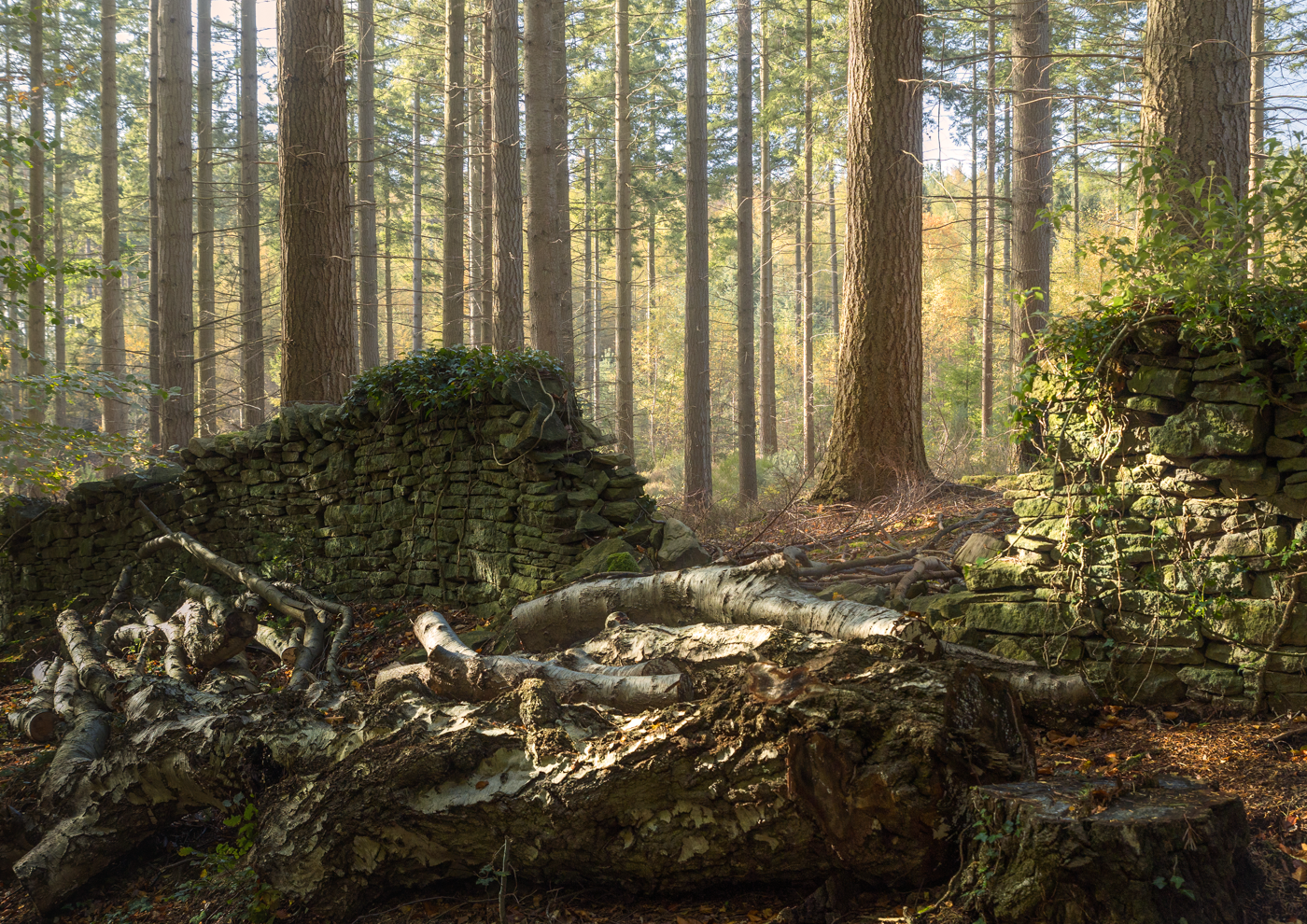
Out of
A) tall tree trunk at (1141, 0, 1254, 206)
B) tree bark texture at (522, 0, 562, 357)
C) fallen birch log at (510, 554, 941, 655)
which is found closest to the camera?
fallen birch log at (510, 554, 941, 655)

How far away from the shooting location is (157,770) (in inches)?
149

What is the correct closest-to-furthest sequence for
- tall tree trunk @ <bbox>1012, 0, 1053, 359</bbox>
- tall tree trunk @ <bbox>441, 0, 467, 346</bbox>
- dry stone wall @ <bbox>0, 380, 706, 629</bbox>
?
dry stone wall @ <bbox>0, 380, 706, 629</bbox> < tall tree trunk @ <bbox>1012, 0, 1053, 359</bbox> < tall tree trunk @ <bbox>441, 0, 467, 346</bbox>

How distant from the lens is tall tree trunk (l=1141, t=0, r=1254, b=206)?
4871mm

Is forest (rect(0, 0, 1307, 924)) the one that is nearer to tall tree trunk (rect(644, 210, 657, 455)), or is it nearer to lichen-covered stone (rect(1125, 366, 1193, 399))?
lichen-covered stone (rect(1125, 366, 1193, 399))

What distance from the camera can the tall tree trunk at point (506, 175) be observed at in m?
10.4

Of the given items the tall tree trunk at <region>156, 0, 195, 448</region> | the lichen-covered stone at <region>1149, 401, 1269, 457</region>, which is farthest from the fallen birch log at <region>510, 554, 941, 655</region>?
the tall tree trunk at <region>156, 0, 195, 448</region>

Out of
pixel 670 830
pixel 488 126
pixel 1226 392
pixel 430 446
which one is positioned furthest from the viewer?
pixel 488 126

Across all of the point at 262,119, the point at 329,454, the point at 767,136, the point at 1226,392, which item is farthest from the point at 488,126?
the point at 1226,392

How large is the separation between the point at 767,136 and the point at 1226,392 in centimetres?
1695

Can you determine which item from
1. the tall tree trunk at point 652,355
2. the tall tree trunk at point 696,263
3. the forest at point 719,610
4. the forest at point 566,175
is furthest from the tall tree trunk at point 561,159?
the tall tree trunk at point 652,355

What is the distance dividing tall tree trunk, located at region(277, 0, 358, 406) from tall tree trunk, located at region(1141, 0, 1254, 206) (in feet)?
25.1

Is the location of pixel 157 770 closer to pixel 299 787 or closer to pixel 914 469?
pixel 299 787

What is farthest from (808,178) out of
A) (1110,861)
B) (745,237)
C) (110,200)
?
(1110,861)

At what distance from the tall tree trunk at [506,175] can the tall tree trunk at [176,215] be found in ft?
16.6
